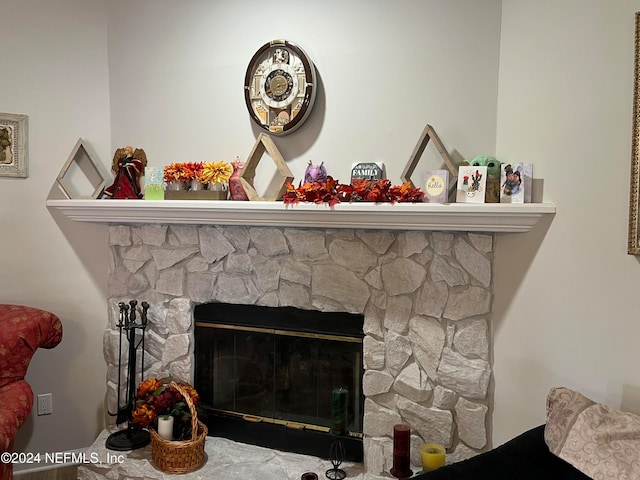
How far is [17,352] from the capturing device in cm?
259

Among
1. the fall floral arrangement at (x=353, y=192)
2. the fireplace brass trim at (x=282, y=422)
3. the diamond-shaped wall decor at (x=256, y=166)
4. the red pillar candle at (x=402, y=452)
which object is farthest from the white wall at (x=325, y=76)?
the fireplace brass trim at (x=282, y=422)

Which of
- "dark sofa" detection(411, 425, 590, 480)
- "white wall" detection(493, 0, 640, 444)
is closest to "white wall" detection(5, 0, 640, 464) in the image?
"white wall" detection(493, 0, 640, 444)

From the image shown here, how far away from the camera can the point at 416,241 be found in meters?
2.55

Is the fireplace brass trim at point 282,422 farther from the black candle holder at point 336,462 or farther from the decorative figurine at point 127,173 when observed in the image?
the decorative figurine at point 127,173

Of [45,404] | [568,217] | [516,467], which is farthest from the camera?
[45,404]

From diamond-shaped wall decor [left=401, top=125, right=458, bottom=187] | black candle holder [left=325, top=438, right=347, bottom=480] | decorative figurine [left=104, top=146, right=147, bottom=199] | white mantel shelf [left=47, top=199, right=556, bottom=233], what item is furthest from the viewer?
decorative figurine [left=104, top=146, right=147, bottom=199]

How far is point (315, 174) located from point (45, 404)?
79.0 inches

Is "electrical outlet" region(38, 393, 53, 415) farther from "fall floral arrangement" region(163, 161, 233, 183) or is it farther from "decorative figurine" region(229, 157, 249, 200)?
"decorative figurine" region(229, 157, 249, 200)

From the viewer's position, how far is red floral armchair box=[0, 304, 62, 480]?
2.35m

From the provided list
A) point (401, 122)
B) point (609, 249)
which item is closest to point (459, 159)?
point (401, 122)

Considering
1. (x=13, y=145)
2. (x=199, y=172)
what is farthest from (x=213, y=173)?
(x=13, y=145)

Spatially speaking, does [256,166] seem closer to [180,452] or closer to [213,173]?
[213,173]

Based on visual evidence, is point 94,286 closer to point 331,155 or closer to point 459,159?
point 331,155

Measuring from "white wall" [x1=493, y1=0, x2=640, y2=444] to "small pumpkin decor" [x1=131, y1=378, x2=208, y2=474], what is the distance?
1434 mm
